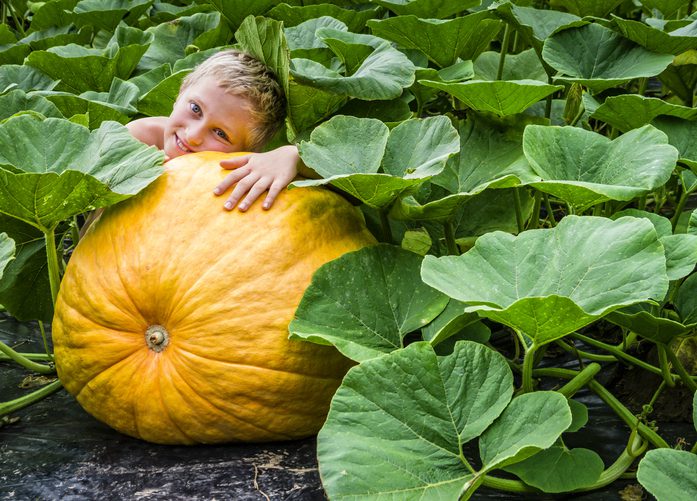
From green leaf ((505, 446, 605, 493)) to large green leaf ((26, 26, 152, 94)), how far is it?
160 centimetres

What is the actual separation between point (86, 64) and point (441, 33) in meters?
1.00

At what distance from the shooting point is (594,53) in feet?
6.80

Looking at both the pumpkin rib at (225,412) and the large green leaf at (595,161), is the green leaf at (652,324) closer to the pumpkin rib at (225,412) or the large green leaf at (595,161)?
the large green leaf at (595,161)

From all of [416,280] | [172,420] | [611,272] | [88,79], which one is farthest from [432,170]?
[88,79]

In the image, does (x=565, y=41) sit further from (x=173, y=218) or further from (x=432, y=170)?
(x=173, y=218)

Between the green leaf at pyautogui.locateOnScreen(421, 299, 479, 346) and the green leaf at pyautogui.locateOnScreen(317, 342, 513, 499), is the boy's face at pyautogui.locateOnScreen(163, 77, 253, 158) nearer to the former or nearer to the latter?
the green leaf at pyautogui.locateOnScreen(421, 299, 479, 346)

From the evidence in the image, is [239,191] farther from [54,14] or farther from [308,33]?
[54,14]

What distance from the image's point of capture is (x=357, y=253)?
64.1 inches

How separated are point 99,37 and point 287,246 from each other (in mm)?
1868

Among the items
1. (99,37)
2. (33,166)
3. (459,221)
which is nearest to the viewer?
(33,166)

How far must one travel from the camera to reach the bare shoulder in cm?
201

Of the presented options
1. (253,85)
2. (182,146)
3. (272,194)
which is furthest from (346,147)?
(182,146)

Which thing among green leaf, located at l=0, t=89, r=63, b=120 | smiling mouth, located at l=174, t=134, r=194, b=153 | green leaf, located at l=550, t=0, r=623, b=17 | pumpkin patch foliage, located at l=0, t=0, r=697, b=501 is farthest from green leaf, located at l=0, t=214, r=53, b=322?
green leaf, located at l=550, t=0, r=623, b=17

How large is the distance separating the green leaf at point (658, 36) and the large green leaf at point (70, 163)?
1132 millimetres
